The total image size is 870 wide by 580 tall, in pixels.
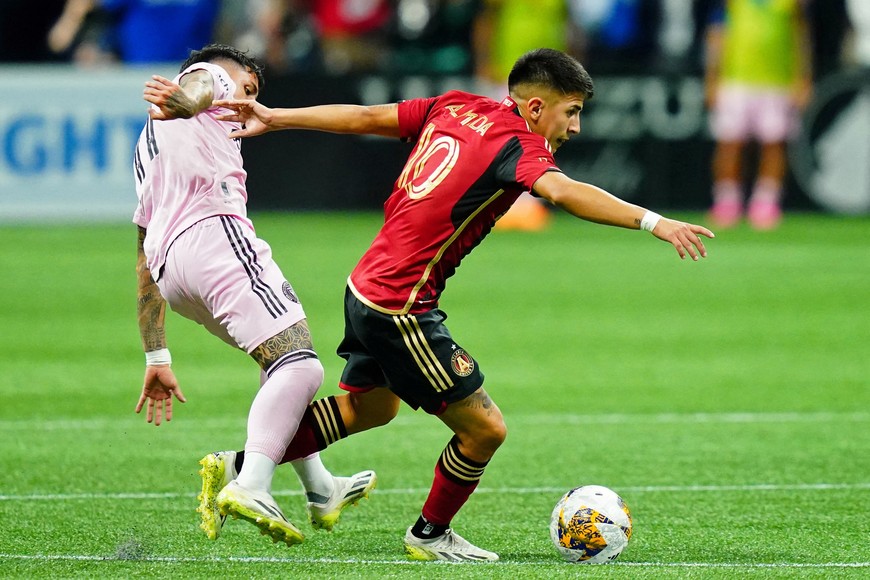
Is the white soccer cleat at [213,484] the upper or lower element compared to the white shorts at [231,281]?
lower

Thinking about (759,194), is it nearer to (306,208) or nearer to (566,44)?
(566,44)

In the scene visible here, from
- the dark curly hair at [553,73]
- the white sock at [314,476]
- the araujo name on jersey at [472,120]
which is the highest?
the dark curly hair at [553,73]

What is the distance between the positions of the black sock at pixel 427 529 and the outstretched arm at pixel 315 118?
1483 mm

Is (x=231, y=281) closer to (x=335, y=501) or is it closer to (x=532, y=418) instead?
(x=335, y=501)

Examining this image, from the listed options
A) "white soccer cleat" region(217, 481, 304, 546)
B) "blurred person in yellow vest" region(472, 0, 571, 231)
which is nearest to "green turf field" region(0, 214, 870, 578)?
"white soccer cleat" region(217, 481, 304, 546)

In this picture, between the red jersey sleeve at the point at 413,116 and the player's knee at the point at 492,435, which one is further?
the red jersey sleeve at the point at 413,116

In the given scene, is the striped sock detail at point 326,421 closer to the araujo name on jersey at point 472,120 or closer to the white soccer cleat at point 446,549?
the white soccer cleat at point 446,549

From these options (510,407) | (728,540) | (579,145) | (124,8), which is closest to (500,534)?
(728,540)

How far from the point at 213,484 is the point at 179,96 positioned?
1403 mm

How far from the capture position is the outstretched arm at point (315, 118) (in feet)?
→ 19.6

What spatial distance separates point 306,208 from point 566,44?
3741mm

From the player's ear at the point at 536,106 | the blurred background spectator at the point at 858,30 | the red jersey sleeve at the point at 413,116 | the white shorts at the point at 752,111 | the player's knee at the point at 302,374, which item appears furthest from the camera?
the blurred background spectator at the point at 858,30

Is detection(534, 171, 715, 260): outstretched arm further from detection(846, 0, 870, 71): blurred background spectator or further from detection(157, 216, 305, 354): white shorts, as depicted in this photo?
detection(846, 0, 870, 71): blurred background spectator

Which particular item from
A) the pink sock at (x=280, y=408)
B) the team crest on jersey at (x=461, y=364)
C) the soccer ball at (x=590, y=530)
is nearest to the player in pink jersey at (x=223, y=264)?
the pink sock at (x=280, y=408)
